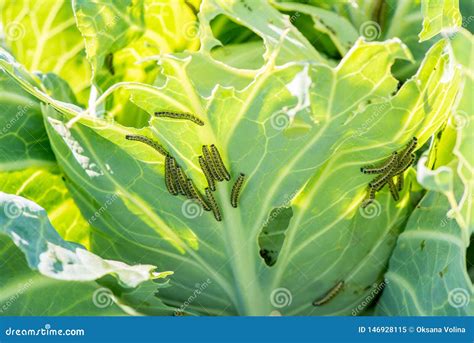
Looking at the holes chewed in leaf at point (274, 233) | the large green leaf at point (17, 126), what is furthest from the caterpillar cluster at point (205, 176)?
the large green leaf at point (17, 126)

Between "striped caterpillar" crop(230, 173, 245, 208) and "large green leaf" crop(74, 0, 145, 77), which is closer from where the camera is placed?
"striped caterpillar" crop(230, 173, 245, 208)

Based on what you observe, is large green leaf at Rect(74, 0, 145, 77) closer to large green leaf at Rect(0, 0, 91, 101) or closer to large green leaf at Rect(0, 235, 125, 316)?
large green leaf at Rect(0, 0, 91, 101)

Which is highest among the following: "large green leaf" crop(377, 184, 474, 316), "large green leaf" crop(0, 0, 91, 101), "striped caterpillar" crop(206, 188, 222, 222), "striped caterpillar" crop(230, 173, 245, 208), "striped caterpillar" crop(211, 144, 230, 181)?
"large green leaf" crop(0, 0, 91, 101)

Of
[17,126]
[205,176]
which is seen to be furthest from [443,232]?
[17,126]

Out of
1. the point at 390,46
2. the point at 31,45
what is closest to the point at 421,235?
the point at 390,46

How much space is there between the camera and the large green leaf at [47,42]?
290cm

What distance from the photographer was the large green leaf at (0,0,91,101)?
2904 mm

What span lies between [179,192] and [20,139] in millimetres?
709

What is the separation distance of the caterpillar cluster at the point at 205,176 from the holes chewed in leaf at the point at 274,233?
18 centimetres

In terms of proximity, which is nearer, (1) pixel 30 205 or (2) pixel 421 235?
(1) pixel 30 205

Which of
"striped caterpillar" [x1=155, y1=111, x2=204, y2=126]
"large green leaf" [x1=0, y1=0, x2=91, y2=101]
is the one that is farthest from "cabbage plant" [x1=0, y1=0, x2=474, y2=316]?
"large green leaf" [x1=0, y1=0, x2=91, y2=101]

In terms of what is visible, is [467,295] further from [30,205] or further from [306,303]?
[30,205]

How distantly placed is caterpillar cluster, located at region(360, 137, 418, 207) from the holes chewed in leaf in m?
0.27

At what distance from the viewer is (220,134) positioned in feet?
6.96
